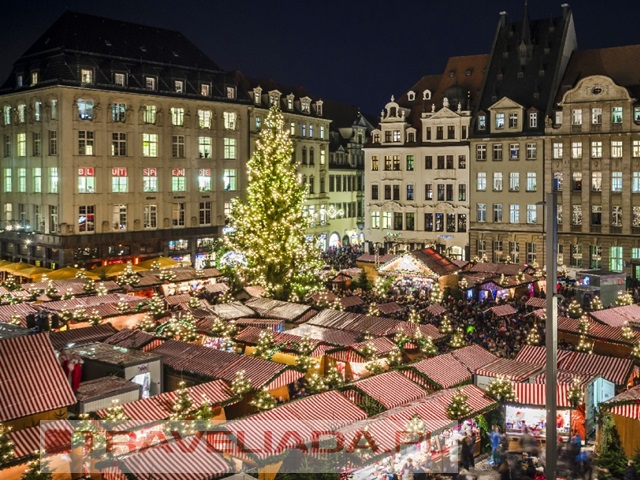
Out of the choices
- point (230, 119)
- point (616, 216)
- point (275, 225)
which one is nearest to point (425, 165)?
point (616, 216)

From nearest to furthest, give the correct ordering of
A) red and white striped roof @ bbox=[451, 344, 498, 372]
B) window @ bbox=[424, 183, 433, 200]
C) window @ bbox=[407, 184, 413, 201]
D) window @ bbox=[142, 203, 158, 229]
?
red and white striped roof @ bbox=[451, 344, 498, 372] → window @ bbox=[142, 203, 158, 229] → window @ bbox=[424, 183, 433, 200] → window @ bbox=[407, 184, 413, 201]

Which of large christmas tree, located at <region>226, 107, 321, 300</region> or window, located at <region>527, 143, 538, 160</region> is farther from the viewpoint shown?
window, located at <region>527, 143, 538, 160</region>

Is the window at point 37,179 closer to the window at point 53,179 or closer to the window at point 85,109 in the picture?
the window at point 53,179

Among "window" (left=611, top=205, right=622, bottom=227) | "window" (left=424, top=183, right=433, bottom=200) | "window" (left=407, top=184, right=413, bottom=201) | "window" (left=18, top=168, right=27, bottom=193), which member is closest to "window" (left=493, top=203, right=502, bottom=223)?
"window" (left=424, top=183, right=433, bottom=200)

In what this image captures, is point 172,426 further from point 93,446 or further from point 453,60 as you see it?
point 453,60

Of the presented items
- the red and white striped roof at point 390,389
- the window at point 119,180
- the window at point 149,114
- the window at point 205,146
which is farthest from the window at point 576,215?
the red and white striped roof at point 390,389

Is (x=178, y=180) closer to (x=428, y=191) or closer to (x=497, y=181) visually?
(x=428, y=191)

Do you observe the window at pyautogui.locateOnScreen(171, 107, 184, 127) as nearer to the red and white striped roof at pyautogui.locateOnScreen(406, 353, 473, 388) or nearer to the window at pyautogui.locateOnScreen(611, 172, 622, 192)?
the window at pyautogui.locateOnScreen(611, 172, 622, 192)

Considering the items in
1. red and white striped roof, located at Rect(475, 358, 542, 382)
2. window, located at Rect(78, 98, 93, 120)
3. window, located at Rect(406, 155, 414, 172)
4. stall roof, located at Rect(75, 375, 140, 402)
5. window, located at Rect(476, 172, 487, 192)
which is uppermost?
window, located at Rect(78, 98, 93, 120)

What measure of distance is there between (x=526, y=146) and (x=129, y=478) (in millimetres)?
48204

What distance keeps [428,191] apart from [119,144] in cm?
2429

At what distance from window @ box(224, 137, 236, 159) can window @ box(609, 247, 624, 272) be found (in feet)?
96.5

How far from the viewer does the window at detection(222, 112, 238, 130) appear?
6191 centimetres

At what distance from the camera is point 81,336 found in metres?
25.2
